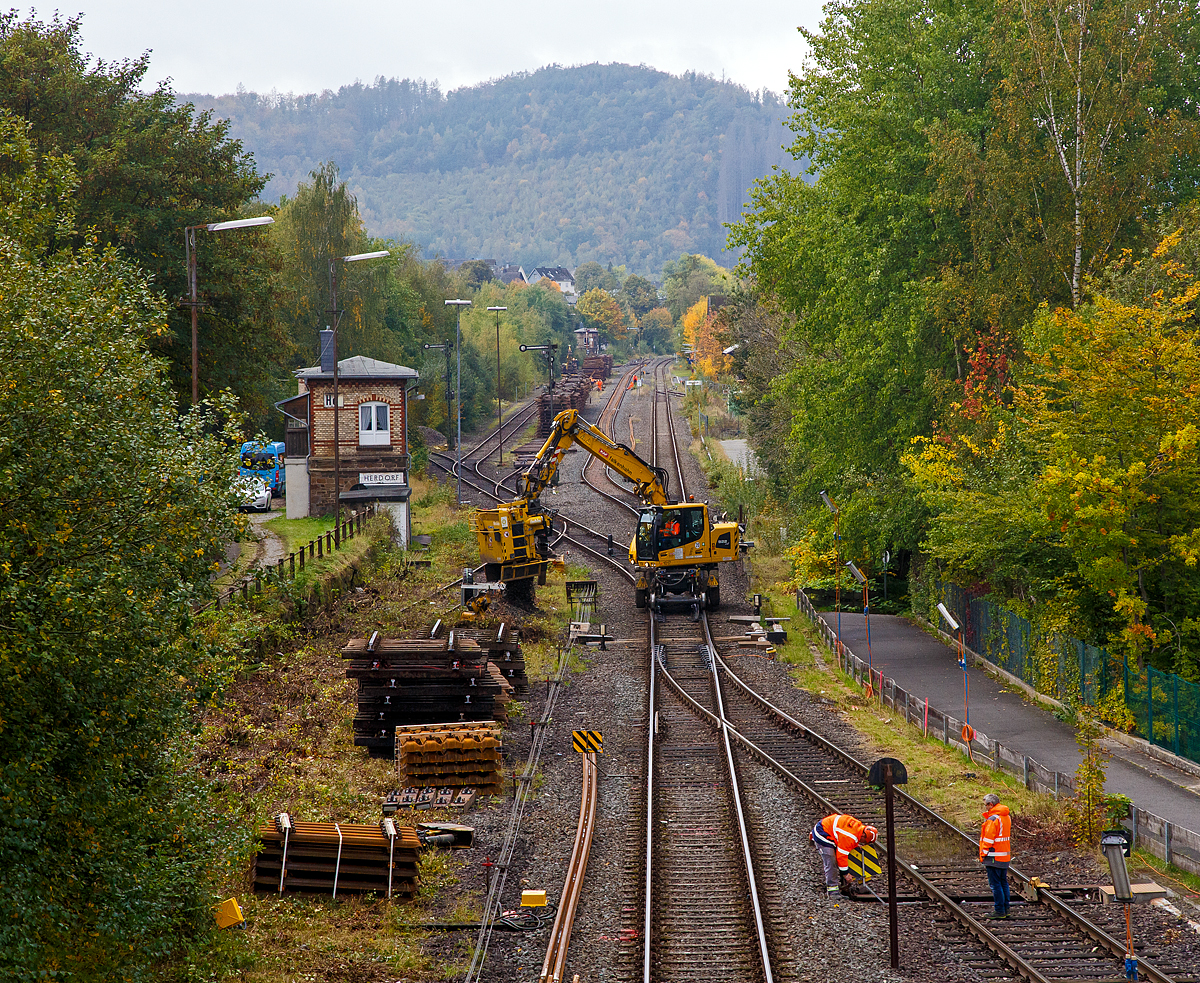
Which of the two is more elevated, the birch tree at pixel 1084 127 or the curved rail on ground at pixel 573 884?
the birch tree at pixel 1084 127

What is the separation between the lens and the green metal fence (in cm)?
1811

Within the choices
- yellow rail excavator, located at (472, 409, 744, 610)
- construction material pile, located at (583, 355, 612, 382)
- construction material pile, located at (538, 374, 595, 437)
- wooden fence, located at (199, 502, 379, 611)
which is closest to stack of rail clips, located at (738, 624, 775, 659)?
yellow rail excavator, located at (472, 409, 744, 610)

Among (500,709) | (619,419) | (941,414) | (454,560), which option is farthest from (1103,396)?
(619,419)

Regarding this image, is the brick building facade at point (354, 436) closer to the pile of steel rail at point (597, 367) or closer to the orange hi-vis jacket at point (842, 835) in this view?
the orange hi-vis jacket at point (842, 835)

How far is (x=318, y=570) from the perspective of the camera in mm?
29766

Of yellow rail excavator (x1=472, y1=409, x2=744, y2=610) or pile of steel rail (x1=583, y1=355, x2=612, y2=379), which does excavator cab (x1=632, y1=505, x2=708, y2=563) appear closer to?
yellow rail excavator (x1=472, y1=409, x2=744, y2=610)

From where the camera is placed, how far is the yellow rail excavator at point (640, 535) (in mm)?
30062

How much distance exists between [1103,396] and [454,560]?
913 inches

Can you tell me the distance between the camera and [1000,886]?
12805 millimetres

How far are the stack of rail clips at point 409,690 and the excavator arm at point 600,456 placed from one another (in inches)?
447

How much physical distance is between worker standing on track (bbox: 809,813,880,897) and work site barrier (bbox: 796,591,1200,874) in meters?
3.94

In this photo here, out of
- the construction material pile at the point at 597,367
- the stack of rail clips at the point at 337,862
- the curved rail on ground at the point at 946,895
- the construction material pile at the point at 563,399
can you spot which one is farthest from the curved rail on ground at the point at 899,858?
the construction material pile at the point at 597,367

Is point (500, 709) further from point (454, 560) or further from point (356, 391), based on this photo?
point (356, 391)

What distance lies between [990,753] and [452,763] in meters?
9.24
